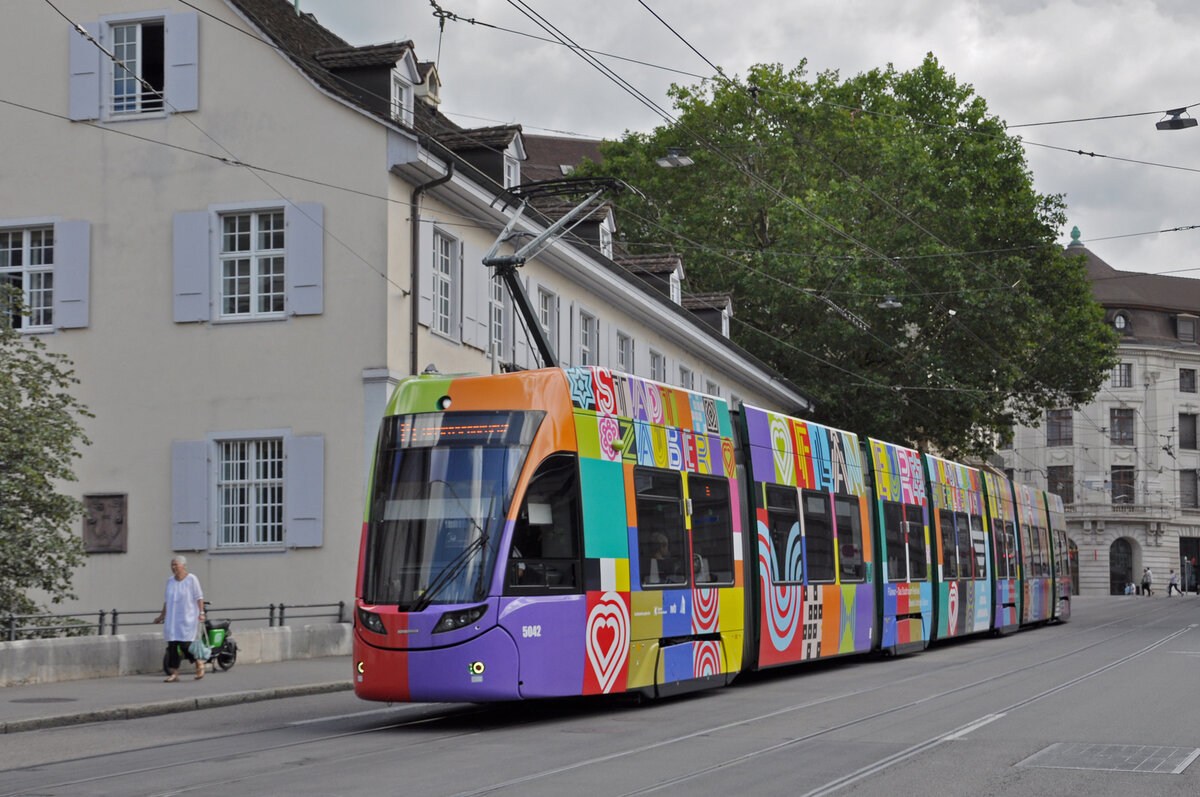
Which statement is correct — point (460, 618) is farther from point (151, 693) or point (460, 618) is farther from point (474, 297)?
point (474, 297)

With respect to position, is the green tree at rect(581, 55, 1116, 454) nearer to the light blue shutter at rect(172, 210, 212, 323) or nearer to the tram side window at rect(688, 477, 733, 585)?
the light blue shutter at rect(172, 210, 212, 323)

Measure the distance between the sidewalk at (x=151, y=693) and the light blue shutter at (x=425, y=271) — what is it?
6.64 meters

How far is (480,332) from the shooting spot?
91.9 ft

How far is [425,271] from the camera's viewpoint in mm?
25703

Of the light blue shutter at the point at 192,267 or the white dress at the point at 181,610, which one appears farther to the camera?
the light blue shutter at the point at 192,267

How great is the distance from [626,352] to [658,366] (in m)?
2.72

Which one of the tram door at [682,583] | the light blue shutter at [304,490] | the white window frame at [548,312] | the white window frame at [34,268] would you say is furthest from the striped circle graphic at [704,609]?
the white window frame at [548,312]

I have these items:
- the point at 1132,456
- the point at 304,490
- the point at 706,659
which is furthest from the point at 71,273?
the point at 1132,456

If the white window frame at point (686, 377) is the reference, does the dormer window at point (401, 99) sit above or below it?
above

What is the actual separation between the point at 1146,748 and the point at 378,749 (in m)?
5.60

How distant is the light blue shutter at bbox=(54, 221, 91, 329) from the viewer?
1029 inches

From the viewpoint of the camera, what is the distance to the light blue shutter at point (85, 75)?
85.7 feet

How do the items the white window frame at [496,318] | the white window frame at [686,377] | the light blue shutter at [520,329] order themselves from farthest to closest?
1. the white window frame at [686,377]
2. the light blue shutter at [520,329]
3. the white window frame at [496,318]

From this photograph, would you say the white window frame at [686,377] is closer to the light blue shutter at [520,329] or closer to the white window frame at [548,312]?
the white window frame at [548,312]
